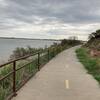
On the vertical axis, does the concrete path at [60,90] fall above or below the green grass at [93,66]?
above

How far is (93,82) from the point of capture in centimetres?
1494

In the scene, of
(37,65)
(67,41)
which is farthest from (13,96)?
(67,41)

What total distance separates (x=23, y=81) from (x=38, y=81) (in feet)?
3.44

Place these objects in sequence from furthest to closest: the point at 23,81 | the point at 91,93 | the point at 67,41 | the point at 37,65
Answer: the point at 67,41, the point at 37,65, the point at 23,81, the point at 91,93

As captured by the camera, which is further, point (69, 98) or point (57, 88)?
point (57, 88)

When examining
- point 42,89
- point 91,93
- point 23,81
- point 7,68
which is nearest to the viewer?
point 91,93

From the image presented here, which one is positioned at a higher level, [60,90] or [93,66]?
[60,90]

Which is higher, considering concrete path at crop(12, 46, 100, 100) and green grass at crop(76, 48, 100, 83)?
concrete path at crop(12, 46, 100, 100)

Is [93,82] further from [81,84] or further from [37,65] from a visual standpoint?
[37,65]

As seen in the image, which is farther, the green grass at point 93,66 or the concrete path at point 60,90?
the green grass at point 93,66

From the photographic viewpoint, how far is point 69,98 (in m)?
11.0

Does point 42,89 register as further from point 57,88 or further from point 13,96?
point 13,96

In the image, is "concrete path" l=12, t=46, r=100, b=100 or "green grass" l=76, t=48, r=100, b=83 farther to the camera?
"green grass" l=76, t=48, r=100, b=83

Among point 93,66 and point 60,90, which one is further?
point 93,66
